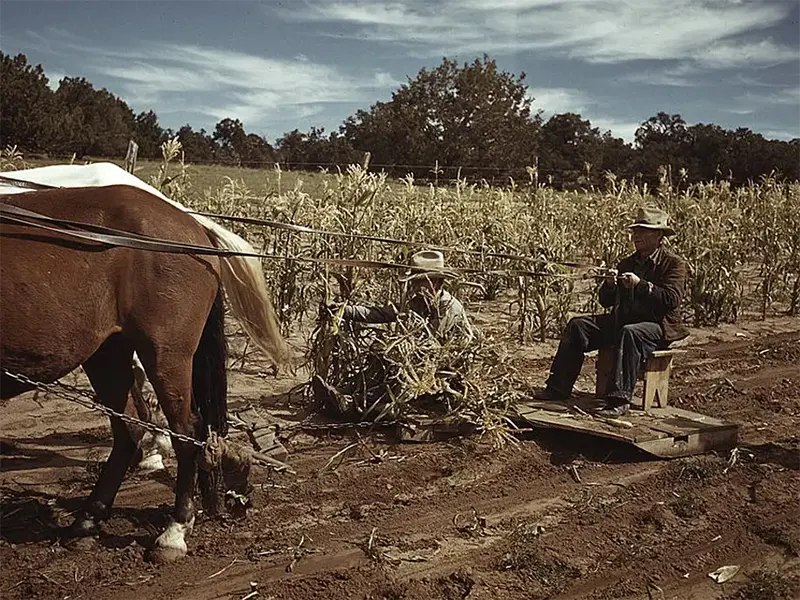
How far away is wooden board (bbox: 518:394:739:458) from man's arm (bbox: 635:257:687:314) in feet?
2.82

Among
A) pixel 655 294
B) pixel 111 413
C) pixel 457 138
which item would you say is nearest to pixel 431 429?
pixel 655 294

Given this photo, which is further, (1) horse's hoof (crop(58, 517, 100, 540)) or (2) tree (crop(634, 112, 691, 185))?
(2) tree (crop(634, 112, 691, 185))

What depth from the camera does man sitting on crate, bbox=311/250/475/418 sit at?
6156mm

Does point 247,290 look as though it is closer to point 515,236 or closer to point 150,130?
point 515,236

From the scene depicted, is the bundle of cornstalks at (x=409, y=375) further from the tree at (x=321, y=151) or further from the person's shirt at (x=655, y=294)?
the tree at (x=321, y=151)

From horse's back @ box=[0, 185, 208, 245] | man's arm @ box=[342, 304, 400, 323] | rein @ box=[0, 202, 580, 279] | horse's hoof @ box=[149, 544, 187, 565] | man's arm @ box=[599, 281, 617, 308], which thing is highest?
horse's back @ box=[0, 185, 208, 245]

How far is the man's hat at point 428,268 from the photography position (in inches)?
239

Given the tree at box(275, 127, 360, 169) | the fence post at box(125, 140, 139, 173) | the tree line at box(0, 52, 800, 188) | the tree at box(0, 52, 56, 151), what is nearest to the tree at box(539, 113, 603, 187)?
the tree line at box(0, 52, 800, 188)

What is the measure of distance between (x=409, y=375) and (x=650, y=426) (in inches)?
72.3

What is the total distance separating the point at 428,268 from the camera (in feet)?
19.9

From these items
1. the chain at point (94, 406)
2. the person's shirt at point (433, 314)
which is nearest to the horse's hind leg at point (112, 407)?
the chain at point (94, 406)

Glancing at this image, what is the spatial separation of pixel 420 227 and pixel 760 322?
525 cm

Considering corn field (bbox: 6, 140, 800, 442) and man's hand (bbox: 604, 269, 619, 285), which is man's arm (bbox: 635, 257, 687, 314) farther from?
corn field (bbox: 6, 140, 800, 442)

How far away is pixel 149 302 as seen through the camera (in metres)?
4.12
